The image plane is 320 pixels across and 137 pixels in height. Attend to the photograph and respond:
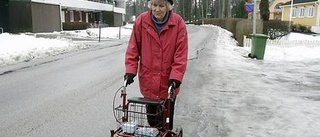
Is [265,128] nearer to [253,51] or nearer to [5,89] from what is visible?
[5,89]

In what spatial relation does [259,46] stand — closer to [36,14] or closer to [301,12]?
[36,14]

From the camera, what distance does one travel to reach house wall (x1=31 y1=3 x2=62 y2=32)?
32781mm

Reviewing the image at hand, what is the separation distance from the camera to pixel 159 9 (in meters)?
4.04

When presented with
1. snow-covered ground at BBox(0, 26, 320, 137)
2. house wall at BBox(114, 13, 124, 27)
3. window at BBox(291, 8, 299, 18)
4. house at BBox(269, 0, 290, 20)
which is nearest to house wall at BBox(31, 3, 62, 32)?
snow-covered ground at BBox(0, 26, 320, 137)

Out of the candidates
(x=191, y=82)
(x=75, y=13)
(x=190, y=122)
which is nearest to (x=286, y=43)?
(x=191, y=82)

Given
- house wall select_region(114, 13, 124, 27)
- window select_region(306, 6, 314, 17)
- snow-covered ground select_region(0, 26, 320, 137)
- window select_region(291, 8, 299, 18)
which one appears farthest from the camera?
house wall select_region(114, 13, 124, 27)

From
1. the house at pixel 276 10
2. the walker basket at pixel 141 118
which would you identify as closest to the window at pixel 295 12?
the house at pixel 276 10

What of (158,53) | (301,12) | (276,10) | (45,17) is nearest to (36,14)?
(45,17)

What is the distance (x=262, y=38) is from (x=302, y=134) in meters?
10.9

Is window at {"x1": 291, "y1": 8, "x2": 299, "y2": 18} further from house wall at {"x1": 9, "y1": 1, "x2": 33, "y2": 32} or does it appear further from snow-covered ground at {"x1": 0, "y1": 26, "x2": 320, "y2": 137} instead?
snow-covered ground at {"x1": 0, "y1": 26, "x2": 320, "y2": 137}

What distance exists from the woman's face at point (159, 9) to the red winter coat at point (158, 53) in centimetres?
9

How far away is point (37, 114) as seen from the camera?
262 inches

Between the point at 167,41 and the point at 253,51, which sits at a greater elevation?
the point at 167,41

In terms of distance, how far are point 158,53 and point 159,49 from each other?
46 millimetres
